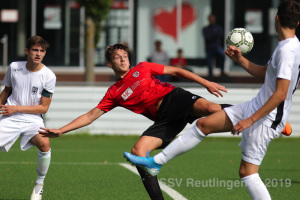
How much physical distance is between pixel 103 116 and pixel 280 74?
10.9 metres

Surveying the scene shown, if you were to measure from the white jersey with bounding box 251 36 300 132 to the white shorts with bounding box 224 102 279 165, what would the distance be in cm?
6

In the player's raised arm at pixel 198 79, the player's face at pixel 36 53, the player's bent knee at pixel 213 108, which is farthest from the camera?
the player's face at pixel 36 53

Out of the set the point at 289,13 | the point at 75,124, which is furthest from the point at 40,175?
the point at 289,13

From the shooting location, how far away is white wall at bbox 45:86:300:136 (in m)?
16.5

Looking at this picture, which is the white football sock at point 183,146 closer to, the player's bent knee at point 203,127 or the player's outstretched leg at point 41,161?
the player's bent knee at point 203,127

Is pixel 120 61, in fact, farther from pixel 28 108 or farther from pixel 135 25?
pixel 135 25

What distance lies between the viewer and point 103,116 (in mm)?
16422

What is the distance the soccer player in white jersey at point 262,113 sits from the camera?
582 cm

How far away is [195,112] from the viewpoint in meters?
7.27

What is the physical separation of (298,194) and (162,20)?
18461 millimetres

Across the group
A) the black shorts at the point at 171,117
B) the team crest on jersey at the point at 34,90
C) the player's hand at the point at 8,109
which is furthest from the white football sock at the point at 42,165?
the black shorts at the point at 171,117

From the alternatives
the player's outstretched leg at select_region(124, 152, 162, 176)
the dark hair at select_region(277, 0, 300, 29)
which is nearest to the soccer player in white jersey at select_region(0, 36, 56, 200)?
the player's outstretched leg at select_region(124, 152, 162, 176)

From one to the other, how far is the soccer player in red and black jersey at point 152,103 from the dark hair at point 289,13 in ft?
4.63

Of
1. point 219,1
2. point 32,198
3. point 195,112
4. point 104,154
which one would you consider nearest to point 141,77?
Answer: point 195,112
